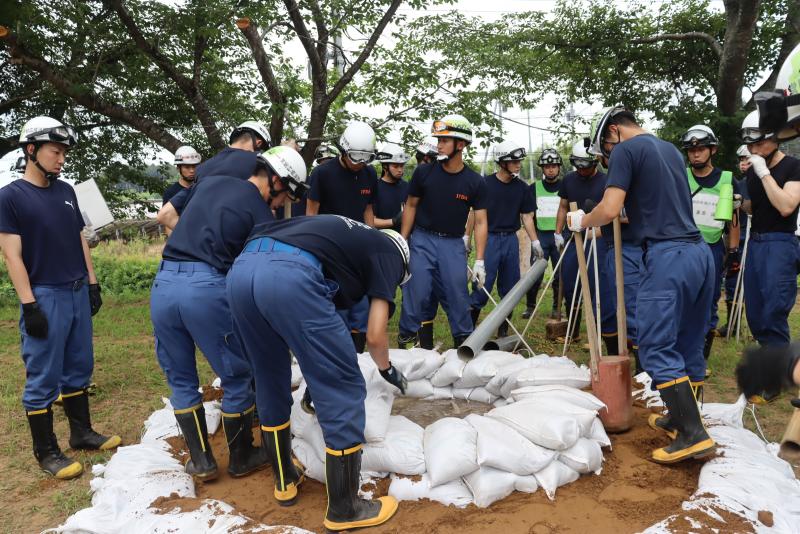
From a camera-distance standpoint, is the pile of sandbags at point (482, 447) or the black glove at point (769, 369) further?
the pile of sandbags at point (482, 447)

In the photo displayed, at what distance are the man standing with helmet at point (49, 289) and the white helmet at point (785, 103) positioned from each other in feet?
11.2

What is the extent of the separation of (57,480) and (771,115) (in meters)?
3.68

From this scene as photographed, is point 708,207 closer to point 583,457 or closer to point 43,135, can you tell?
point 583,457

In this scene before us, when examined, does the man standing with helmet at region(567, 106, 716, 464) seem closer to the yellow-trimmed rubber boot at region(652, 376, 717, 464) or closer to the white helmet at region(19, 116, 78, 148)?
the yellow-trimmed rubber boot at region(652, 376, 717, 464)

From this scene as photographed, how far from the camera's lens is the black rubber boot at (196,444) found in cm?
289

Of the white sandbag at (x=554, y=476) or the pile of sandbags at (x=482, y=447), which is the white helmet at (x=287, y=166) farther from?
the white sandbag at (x=554, y=476)

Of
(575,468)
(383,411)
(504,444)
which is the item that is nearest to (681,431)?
(575,468)

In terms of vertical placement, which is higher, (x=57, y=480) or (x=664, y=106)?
(x=664, y=106)

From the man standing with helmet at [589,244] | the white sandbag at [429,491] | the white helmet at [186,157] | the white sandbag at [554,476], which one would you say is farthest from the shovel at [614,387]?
the white helmet at [186,157]

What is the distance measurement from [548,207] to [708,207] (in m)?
1.97

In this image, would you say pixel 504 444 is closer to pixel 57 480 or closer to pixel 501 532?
pixel 501 532

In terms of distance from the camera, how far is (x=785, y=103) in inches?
71.5

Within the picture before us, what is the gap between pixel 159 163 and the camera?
8.69 metres

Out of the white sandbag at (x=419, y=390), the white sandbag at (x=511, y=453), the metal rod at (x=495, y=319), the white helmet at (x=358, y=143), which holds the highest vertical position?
the white helmet at (x=358, y=143)
